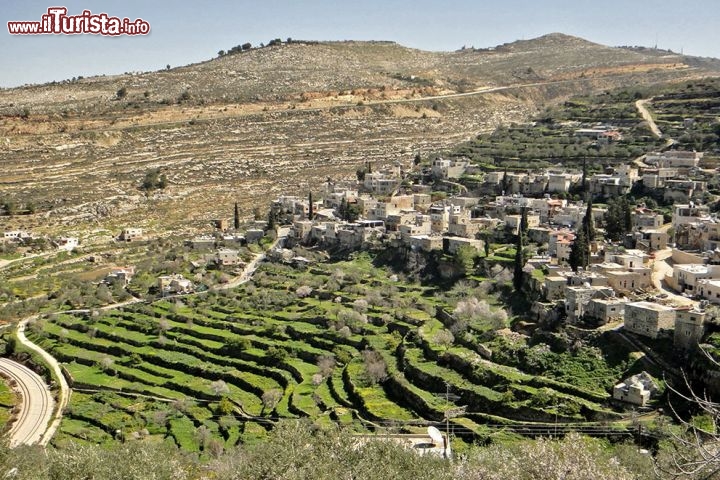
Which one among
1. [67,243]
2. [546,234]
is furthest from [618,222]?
[67,243]

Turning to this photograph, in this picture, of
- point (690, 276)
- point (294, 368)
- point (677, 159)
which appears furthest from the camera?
point (677, 159)

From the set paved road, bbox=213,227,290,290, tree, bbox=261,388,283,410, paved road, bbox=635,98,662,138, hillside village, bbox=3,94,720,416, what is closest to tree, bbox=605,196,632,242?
Answer: hillside village, bbox=3,94,720,416

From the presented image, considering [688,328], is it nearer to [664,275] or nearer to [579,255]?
[664,275]

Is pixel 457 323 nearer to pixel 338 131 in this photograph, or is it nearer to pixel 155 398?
pixel 155 398

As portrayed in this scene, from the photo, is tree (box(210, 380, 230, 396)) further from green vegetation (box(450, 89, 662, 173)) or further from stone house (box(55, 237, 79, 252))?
green vegetation (box(450, 89, 662, 173))

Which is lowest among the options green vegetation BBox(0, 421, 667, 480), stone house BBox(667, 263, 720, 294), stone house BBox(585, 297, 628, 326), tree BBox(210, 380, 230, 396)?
tree BBox(210, 380, 230, 396)

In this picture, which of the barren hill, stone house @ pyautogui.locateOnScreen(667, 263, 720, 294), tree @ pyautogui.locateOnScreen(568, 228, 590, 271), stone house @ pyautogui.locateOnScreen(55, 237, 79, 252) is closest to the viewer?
stone house @ pyautogui.locateOnScreen(667, 263, 720, 294)

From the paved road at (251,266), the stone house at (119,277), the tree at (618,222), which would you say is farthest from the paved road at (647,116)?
the stone house at (119,277)

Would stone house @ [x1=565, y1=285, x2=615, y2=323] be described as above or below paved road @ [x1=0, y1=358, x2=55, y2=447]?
above
